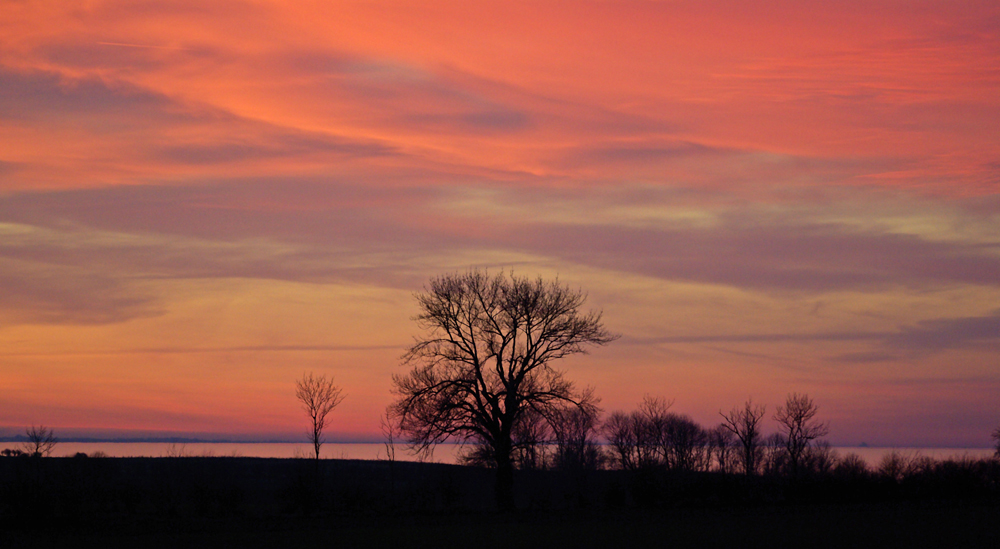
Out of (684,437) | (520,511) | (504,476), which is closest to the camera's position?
(520,511)

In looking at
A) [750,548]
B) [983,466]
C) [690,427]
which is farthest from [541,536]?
[690,427]

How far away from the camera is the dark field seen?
31.0 meters

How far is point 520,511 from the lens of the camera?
43562mm

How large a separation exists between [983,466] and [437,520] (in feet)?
128

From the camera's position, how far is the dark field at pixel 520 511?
31.0 meters

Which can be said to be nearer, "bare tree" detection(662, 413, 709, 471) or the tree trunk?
the tree trunk

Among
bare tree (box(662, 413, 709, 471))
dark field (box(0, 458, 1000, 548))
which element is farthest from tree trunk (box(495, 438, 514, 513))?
bare tree (box(662, 413, 709, 471))

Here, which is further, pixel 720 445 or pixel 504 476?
pixel 720 445

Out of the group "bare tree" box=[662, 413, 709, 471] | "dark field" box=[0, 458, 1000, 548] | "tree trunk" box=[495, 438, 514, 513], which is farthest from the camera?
"bare tree" box=[662, 413, 709, 471]

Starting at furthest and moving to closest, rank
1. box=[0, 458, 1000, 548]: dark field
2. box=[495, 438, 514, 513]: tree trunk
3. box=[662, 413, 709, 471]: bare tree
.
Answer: box=[662, 413, 709, 471]: bare tree, box=[495, 438, 514, 513]: tree trunk, box=[0, 458, 1000, 548]: dark field

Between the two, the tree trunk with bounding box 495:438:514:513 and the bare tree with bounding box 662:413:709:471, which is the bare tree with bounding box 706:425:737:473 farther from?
the tree trunk with bounding box 495:438:514:513

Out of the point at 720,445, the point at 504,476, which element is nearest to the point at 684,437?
the point at 720,445

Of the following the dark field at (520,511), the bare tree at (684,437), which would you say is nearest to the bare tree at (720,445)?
the bare tree at (684,437)

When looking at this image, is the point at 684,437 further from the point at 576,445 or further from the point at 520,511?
the point at 520,511
